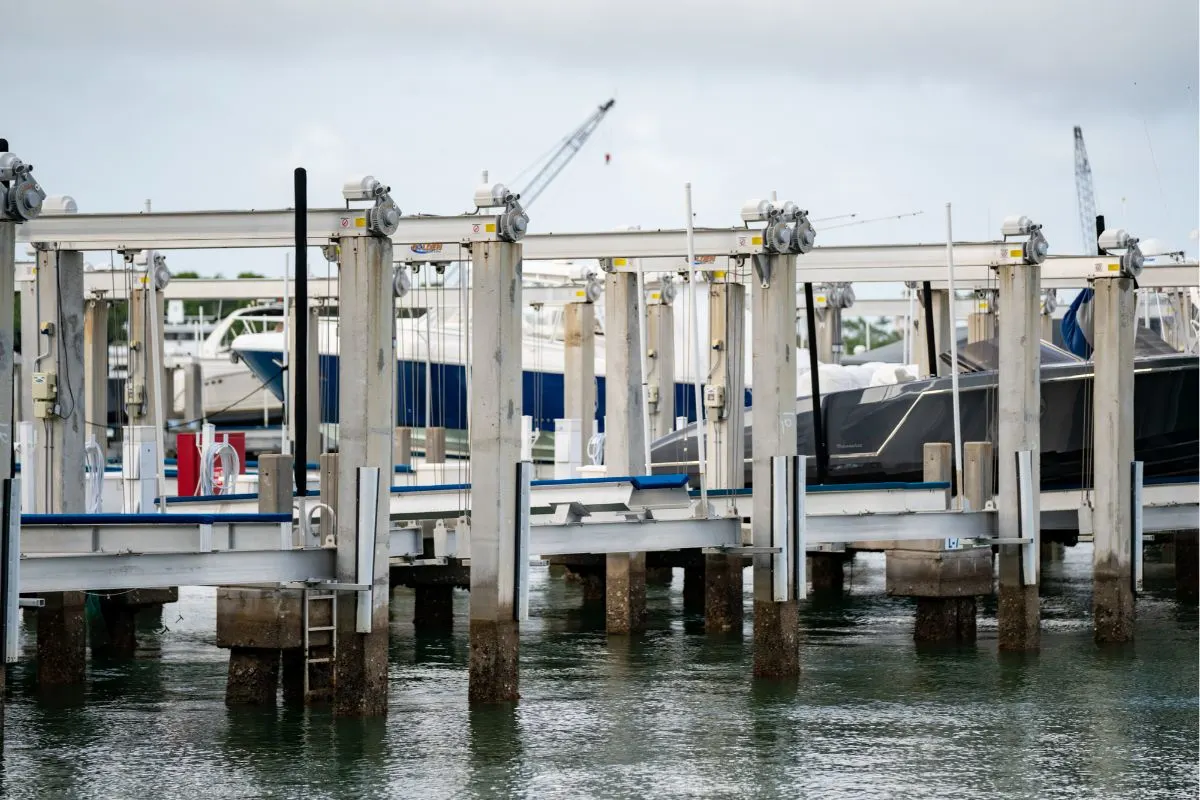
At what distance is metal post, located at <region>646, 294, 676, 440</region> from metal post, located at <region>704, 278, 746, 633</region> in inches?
237

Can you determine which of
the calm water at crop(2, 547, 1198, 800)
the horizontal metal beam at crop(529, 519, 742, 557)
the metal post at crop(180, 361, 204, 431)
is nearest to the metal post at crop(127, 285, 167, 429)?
the calm water at crop(2, 547, 1198, 800)

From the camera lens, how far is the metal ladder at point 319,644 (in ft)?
62.8

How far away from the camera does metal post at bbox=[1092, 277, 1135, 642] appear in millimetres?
25359

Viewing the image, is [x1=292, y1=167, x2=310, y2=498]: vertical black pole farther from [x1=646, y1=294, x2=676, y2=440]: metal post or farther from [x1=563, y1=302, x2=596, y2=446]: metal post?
[x1=563, y1=302, x2=596, y2=446]: metal post

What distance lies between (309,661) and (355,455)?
2.39m

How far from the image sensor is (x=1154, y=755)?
63.6 feet

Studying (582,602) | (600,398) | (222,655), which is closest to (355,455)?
(222,655)

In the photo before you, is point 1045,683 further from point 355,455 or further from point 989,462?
point 355,455

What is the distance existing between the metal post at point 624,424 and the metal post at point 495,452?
8090 mm

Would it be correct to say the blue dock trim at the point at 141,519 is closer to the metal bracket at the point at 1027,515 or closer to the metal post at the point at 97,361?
the metal bracket at the point at 1027,515

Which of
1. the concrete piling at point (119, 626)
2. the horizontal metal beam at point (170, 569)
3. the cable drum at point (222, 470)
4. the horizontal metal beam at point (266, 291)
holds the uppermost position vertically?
the horizontal metal beam at point (266, 291)

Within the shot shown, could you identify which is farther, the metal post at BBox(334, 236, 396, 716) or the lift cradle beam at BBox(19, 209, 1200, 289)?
the lift cradle beam at BBox(19, 209, 1200, 289)

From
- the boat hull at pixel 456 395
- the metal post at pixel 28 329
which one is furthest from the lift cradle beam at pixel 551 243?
the boat hull at pixel 456 395

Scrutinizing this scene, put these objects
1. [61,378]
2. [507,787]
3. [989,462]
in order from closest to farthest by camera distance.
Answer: [507,787] → [61,378] → [989,462]
